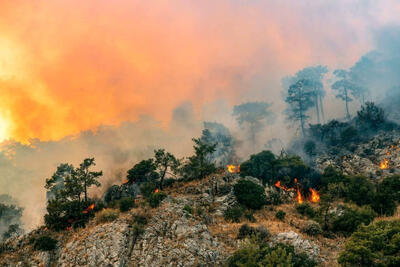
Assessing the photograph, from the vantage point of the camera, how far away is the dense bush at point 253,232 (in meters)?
39.5

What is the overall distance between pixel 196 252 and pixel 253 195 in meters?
21.7

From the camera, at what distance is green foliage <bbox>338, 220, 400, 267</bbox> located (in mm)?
27375

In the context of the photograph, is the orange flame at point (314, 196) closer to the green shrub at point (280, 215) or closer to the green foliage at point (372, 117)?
the green shrub at point (280, 215)

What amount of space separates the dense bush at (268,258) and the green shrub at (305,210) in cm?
1984

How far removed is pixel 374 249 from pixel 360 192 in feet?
93.3

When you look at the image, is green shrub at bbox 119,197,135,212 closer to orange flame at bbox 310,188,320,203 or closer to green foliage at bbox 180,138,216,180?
green foliage at bbox 180,138,216,180

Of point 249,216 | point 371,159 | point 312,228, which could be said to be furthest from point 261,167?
point 371,159

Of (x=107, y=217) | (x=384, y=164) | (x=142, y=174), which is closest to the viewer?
(x=107, y=217)

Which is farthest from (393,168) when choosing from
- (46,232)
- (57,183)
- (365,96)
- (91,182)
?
(57,183)

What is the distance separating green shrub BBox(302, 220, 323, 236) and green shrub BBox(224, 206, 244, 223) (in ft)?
37.2

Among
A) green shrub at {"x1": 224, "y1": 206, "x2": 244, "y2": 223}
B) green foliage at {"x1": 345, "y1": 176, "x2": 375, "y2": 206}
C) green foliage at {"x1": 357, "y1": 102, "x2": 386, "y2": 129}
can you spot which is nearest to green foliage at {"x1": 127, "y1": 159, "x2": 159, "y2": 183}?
green shrub at {"x1": 224, "y1": 206, "x2": 244, "y2": 223}

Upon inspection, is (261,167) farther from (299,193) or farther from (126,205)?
(126,205)

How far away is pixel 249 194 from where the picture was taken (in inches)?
2184

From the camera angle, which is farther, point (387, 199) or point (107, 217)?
point (387, 199)
